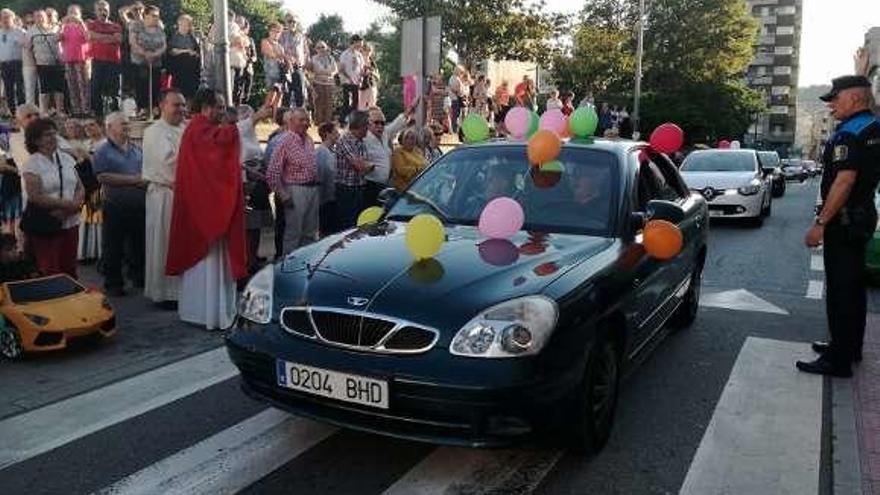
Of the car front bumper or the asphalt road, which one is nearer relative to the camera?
the car front bumper

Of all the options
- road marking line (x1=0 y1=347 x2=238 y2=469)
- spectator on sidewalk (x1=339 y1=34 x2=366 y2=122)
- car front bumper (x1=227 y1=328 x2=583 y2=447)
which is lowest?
road marking line (x1=0 y1=347 x2=238 y2=469)

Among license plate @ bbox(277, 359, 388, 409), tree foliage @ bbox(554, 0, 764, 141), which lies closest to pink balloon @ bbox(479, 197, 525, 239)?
license plate @ bbox(277, 359, 388, 409)

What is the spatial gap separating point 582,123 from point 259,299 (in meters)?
3.21

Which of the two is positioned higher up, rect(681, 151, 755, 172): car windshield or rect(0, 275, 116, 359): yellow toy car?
rect(681, 151, 755, 172): car windshield

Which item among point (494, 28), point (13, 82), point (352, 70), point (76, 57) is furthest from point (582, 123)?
point (494, 28)

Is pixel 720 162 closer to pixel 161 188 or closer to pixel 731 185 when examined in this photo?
pixel 731 185

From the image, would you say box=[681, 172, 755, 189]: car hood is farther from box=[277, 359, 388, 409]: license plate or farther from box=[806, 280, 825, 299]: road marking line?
box=[277, 359, 388, 409]: license plate

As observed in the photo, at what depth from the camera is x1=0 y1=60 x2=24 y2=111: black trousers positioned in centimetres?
1272

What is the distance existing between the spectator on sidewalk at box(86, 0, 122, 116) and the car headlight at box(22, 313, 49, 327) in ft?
27.0

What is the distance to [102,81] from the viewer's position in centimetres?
1291

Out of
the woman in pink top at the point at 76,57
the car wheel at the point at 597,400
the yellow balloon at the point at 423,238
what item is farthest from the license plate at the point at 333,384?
the woman in pink top at the point at 76,57

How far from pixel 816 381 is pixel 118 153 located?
6248 mm

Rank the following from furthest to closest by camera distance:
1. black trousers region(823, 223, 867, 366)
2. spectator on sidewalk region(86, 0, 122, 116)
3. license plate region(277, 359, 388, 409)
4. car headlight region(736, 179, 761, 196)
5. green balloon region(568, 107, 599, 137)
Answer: car headlight region(736, 179, 761, 196) → spectator on sidewalk region(86, 0, 122, 116) → green balloon region(568, 107, 599, 137) → black trousers region(823, 223, 867, 366) → license plate region(277, 359, 388, 409)

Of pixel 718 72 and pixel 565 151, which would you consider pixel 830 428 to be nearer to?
pixel 565 151
